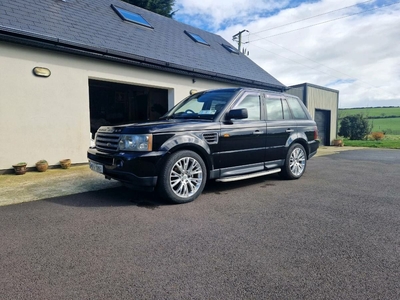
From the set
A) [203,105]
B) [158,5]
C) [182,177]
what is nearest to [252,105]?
[203,105]

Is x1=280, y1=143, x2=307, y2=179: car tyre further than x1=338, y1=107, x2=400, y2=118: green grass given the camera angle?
No

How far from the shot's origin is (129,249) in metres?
2.53

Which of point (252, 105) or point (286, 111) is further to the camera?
point (286, 111)

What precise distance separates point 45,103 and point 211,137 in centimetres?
466

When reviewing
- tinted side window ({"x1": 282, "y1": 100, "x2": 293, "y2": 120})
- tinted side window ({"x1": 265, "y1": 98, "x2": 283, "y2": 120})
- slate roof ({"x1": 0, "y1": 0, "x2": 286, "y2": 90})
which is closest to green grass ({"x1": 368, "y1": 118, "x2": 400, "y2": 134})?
slate roof ({"x1": 0, "y1": 0, "x2": 286, "y2": 90})


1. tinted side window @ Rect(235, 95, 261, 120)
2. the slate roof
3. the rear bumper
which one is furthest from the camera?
Answer: the slate roof

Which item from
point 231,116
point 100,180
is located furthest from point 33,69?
point 231,116

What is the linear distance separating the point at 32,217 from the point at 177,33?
10.9 m

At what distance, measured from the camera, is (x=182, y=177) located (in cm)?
404

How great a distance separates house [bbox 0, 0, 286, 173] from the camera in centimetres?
612

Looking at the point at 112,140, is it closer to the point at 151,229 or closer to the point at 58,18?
the point at 151,229

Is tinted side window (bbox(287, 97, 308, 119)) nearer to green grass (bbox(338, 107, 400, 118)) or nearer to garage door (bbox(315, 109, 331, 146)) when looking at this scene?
garage door (bbox(315, 109, 331, 146))

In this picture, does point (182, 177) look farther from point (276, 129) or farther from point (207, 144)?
point (276, 129)

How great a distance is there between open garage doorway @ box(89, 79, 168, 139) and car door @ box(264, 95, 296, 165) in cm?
713
